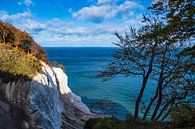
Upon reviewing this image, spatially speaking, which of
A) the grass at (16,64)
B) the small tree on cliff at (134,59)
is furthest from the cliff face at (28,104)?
the small tree on cliff at (134,59)

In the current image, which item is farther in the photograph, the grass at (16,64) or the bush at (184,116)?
the grass at (16,64)

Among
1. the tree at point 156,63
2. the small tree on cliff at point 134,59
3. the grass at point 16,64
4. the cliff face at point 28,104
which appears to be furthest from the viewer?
the small tree on cliff at point 134,59

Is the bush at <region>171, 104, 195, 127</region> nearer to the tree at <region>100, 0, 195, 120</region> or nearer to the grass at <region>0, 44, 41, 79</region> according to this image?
the tree at <region>100, 0, 195, 120</region>

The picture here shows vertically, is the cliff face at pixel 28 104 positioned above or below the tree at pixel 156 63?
below

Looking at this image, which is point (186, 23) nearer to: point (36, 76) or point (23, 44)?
point (36, 76)

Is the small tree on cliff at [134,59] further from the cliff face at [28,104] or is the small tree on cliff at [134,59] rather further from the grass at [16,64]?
the grass at [16,64]

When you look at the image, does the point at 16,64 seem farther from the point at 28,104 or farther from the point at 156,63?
the point at 156,63

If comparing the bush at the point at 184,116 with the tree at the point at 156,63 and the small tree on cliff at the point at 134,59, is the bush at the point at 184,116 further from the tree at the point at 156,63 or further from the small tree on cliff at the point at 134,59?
the small tree on cliff at the point at 134,59

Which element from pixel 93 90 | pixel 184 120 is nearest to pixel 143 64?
pixel 184 120

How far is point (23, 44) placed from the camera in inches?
729

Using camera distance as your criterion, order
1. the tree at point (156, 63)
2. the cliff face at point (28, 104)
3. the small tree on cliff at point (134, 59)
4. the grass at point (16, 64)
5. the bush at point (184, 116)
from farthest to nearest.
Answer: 1. the small tree on cliff at point (134, 59)
2. the tree at point (156, 63)
3. the grass at point (16, 64)
4. the cliff face at point (28, 104)
5. the bush at point (184, 116)

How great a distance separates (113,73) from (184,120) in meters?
7.34

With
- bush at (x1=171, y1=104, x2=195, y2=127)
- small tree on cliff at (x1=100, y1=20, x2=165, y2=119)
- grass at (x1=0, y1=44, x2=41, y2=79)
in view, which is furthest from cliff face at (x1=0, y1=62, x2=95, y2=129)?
bush at (x1=171, y1=104, x2=195, y2=127)

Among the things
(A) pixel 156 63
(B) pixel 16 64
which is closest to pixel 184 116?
(A) pixel 156 63
